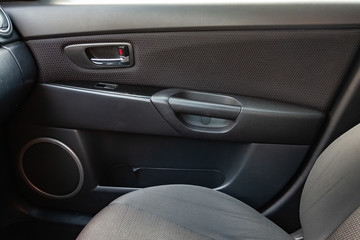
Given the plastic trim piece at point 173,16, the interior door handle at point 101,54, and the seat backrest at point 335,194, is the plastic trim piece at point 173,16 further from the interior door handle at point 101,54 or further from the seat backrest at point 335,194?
the seat backrest at point 335,194

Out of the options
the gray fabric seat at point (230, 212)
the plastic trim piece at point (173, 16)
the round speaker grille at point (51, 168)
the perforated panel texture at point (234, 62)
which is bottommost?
the round speaker grille at point (51, 168)

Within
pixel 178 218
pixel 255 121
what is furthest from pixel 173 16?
pixel 178 218

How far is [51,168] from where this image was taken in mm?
1231

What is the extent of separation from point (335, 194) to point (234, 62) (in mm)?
485

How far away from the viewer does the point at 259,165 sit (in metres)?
1.18

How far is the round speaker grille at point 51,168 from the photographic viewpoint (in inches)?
47.3

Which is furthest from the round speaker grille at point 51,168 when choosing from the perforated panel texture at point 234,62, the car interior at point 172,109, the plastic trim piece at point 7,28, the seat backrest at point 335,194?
the seat backrest at point 335,194

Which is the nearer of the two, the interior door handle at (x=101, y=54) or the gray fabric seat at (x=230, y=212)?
the gray fabric seat at (x=230, y=212)

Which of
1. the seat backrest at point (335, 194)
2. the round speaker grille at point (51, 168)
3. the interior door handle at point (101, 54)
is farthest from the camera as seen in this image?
the round speaker grille at point (51, 168)

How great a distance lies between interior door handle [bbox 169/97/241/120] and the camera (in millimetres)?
1113

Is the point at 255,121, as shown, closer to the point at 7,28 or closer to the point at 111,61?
the point at 111,61

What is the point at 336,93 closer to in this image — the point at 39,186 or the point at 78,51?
the point at 78,51

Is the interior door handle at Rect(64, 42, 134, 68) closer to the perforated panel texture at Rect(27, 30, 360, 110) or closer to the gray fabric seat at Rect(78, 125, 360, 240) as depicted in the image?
the perforated panel texture at Rect(27, 30, 360, 110)

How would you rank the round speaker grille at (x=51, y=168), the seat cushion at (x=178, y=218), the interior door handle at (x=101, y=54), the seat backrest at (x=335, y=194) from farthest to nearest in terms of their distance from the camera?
the round speaker grille at (x=51, y=168)
the interior door handle at (x=101, y=54)
the seat cushion at (x=178, y=218)
the seat backrest at (x=335, y=194)
